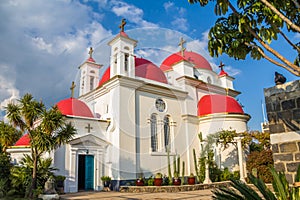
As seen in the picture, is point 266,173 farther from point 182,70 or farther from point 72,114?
point 72,114

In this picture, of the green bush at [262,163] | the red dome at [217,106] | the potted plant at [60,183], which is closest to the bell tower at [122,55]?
→ the red dome at [217,106]

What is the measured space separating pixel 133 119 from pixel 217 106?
277 inches

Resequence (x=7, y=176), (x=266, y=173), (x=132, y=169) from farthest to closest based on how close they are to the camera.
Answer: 1. (x=132, y=169)
2. (x=266, y=173)
3. (x=7, y=176)

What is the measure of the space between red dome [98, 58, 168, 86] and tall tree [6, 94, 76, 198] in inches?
316

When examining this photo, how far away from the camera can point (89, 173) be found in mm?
15906

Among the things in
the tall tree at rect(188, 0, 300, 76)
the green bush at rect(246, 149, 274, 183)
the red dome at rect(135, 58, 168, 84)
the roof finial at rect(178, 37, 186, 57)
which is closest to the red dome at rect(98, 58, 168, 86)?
the red dome at rect(135, 58, 168, 84)

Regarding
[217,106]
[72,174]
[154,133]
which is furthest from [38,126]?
[217,106]

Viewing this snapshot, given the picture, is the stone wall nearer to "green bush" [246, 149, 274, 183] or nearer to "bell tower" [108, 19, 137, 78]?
"green bush" [246, 149, 274, 183]

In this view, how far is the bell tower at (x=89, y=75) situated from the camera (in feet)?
68.5

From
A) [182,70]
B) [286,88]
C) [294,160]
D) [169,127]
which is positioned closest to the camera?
[294,160]

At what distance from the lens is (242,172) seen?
55.4ft

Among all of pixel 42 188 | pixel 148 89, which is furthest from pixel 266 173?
pixel 42 188

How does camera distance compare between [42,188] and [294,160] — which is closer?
[294,160]

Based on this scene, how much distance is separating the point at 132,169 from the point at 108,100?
16.3 feet
